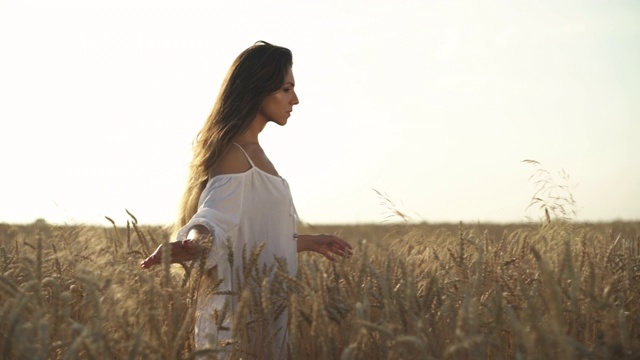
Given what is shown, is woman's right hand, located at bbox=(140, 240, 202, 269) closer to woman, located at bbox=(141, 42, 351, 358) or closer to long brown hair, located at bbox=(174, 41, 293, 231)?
woman, located at bbox=(141, 42, 351, 358)

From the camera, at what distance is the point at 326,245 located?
3.21m

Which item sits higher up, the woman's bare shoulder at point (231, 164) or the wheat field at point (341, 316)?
the woman's bare shoulder at point (231, 164)

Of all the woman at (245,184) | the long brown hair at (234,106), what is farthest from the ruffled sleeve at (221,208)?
the long brown hair at (234,106)

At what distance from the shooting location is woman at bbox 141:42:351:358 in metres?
3.10

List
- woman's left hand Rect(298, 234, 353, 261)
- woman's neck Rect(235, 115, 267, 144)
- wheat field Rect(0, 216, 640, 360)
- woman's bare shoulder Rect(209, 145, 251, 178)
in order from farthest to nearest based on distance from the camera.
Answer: woman's neck Rect(235, 115, 267, 144) → woman's bare shoulder Rect(209, 145, 251, 178) → woman's left hand Rect(298, 234, 353, 261) → wheat field Rect(0, 216, 640, 360)

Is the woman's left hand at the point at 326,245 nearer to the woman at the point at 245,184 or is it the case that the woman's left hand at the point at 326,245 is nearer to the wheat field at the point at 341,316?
the woman at the point at 245,184

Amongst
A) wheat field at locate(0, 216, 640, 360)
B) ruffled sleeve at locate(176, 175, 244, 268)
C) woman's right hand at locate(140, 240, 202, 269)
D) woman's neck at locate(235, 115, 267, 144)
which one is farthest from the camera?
woman's neck at locate(235, 115, 267, 144)

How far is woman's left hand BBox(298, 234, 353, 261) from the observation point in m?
3.09

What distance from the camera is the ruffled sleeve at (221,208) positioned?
9.71 ft

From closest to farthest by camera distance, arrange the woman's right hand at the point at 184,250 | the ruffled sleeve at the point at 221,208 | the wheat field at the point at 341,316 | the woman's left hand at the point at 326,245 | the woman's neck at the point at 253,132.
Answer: the wheat field at the point at 341,316, the woman's right hand at the point at 184,250, the ruffled sleeve at the point at 221,208, the woman's left hand at the point at 326,245, the woman's neck at the point at 253,132

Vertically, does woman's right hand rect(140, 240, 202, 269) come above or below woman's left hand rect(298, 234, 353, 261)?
below

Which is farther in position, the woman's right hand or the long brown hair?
the long brown hair

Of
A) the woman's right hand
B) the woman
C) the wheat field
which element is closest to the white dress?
the woman

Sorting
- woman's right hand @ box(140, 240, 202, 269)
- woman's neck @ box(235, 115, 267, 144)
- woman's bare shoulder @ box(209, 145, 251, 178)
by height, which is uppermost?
woman's neck @ box(235, 115, 267, 144)
